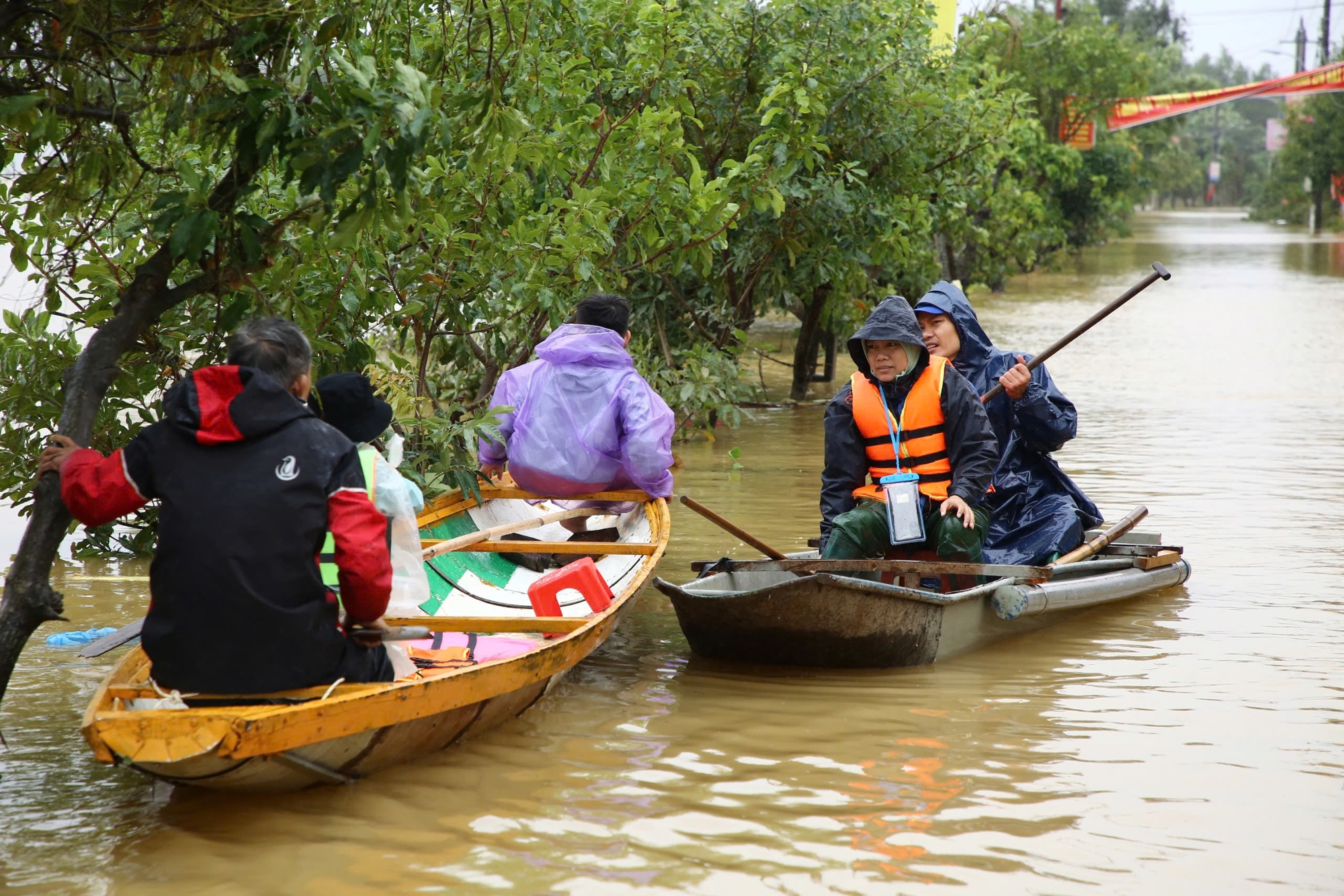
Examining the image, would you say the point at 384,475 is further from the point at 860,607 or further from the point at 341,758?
the point at 860,607

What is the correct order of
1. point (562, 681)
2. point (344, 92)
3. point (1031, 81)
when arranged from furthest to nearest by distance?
1. point (1031, 81)
2. point (562, 681)
3. point (344, 92)

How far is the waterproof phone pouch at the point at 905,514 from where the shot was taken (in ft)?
19.1

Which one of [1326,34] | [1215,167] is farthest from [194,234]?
[1215,167]

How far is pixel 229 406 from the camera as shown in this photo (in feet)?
12.1

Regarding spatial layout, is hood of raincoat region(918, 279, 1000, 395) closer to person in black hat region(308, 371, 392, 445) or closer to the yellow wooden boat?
the yellow wooden boat

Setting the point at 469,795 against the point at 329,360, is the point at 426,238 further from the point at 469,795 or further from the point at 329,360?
the point at 469,795

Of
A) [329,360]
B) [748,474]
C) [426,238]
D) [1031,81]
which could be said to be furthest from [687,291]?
[1031,81]

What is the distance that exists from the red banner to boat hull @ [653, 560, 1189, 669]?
2986 cm

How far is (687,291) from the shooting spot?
12258mm

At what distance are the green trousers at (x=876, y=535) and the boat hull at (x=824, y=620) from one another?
9.0 inches

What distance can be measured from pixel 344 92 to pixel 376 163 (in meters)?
0.21

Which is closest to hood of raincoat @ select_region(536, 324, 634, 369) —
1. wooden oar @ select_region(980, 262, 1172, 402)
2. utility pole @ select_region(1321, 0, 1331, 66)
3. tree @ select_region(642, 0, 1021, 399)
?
wooden oar @ select_region(980, 262, 1172, 402)

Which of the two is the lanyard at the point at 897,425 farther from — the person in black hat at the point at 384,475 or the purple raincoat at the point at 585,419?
the person in black hat at the point at 384,475

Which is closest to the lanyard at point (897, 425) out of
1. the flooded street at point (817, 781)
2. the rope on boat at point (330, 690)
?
the flooded street at point (817, 781)
